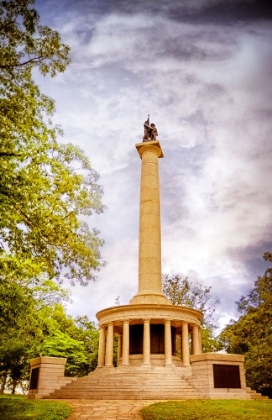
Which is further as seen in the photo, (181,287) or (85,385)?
(181,287)

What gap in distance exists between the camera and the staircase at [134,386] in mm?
19547

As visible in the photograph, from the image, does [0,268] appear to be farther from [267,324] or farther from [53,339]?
[267,324]

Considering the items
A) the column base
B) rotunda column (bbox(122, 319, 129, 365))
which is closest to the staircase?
rotunda column (bbox(122, 319, 129, 365))

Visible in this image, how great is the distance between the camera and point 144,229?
3088cm

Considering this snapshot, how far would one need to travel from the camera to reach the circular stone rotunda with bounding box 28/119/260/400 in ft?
64.8

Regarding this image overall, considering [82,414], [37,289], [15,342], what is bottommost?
[82,414]

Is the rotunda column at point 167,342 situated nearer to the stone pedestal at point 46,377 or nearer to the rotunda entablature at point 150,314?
the rotunda entablature at point 150,314

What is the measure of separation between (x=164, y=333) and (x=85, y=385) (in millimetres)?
6919

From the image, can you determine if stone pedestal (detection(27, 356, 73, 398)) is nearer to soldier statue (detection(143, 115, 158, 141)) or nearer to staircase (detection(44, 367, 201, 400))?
staircase (detection(44, 367, 201, 400))

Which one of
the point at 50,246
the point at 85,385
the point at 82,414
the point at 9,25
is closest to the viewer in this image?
the point at 9,25

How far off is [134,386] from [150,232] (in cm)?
1316

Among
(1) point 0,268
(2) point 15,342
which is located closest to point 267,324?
(2) point 15,342

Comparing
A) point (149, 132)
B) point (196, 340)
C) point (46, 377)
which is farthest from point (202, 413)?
point (149, 132)

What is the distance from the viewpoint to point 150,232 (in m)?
30.6
